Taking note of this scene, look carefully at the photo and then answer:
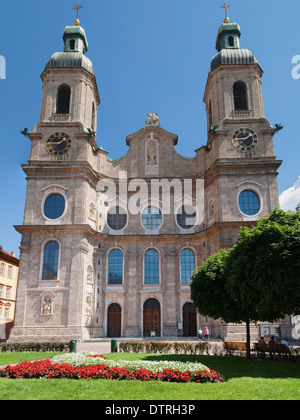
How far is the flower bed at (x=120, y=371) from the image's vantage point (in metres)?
12.9

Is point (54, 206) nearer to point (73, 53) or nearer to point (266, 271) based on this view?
point (73, 53)

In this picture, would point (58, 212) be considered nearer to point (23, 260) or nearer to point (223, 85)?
point (23, 260)

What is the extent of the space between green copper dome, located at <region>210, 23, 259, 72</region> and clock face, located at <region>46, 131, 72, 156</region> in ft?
61.4

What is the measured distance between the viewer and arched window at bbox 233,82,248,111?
40531 mm

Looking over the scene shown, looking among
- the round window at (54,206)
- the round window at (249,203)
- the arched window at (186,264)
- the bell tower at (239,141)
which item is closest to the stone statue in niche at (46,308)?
the round window at (54,206)

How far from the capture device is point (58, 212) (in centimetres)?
3562

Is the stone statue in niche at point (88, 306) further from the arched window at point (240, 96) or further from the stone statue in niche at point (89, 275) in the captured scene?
the arched window at point (240, 96)

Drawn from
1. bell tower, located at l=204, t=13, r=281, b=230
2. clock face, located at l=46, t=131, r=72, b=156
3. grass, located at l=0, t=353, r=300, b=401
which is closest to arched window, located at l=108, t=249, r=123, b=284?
bell tower, located at l=204, t=13, r=281, b=230

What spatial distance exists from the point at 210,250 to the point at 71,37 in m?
30.2

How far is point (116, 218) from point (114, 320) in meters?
10.8

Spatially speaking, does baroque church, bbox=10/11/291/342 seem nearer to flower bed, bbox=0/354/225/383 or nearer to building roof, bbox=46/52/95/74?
building roof, bbox=46/52/95/74

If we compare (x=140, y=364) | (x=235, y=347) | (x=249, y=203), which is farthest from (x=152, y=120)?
(x=140, y=364)
